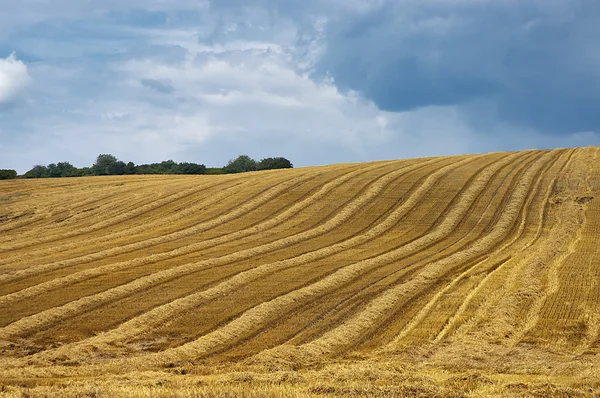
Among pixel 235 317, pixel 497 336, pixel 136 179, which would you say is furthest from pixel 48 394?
pixel 136 179

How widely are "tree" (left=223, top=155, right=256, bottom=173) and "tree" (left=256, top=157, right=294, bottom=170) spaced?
190 centimetres

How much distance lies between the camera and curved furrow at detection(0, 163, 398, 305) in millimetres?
26125

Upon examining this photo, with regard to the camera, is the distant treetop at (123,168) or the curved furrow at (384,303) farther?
the distant treetop at (123,168)

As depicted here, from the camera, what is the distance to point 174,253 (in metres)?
32.8

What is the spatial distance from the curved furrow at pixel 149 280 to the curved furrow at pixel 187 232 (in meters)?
4.62

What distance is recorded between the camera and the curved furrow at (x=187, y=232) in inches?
1163

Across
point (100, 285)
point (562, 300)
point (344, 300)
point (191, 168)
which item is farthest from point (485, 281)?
point (191, 168)

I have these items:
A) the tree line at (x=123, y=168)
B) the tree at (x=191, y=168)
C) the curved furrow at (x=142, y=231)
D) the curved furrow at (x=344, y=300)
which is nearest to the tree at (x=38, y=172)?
the tree line at (x=123, y=168)

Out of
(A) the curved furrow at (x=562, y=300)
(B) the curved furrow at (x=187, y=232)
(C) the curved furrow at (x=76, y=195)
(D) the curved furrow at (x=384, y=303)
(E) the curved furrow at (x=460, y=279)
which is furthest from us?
(C) the curved furrow at (x=76, y=195)

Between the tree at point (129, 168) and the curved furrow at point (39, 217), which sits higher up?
the tree at point (129, 168)

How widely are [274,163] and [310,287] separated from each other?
7114 centimetres

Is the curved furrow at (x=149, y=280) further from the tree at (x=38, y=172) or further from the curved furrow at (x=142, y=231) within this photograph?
the tree at (x=38, y=172)

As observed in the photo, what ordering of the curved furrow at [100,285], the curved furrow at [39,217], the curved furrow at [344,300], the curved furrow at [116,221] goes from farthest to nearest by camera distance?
the curved furrow at [39,217] → the curved furrow at [116,221] → the curved furrow at [100,285] → the curved furrow at [344,300]

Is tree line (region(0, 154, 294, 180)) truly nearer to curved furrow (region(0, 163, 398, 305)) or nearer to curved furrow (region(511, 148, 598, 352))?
curved furrow (region(0, 163, 398, 305))
